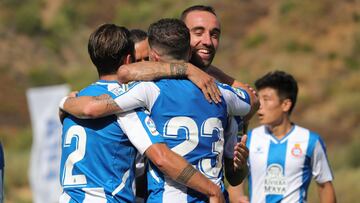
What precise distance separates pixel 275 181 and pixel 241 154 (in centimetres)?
273

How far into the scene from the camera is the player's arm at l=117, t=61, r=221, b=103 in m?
5.64

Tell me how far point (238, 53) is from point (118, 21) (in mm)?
7429

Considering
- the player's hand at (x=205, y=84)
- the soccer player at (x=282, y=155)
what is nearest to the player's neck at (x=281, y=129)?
the soccer player at (x=282, y=155)

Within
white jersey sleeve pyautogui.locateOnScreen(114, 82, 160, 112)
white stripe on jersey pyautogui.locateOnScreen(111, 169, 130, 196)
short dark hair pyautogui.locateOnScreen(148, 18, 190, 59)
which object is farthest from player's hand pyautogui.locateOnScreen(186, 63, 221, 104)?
white stripe on jersey pyautogui.locateOnScreen(111, 169, 130, 196)

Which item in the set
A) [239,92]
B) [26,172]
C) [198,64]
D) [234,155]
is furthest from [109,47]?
[26,172]

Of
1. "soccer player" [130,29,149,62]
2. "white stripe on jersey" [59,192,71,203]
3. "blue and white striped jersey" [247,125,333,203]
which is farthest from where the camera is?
"blue and white striped jersey" [247,125,333,203]

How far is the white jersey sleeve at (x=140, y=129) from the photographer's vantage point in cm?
548

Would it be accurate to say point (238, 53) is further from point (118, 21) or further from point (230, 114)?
point (230, 114)

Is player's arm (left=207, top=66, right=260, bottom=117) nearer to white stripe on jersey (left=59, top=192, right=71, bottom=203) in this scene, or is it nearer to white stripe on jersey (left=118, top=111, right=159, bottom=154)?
white stripe on jersey (left=118, top=111, right=159, bottom=154)

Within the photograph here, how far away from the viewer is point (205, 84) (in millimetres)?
5660

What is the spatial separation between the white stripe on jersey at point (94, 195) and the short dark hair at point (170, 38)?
0.91 meters

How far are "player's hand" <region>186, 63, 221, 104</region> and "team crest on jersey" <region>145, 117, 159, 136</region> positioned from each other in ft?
1.21

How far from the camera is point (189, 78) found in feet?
18.7

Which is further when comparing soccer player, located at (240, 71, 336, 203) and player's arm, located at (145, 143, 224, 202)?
soccer player, located at (240, 71, 336, 203)
